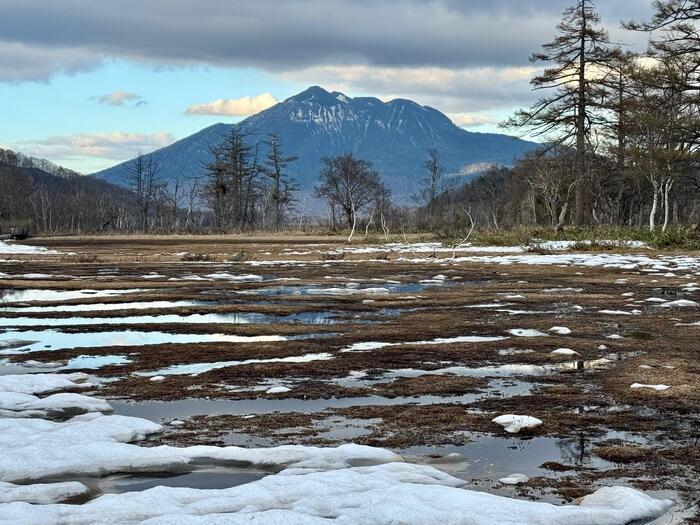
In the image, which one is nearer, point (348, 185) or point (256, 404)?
point (256, 404)

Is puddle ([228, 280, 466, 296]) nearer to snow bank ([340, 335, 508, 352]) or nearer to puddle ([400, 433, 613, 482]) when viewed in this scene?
snow bank ([340, 335, 508, 352])

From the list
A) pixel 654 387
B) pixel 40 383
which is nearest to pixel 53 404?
pixel 40 383

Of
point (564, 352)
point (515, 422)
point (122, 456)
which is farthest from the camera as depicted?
point (564, 352)

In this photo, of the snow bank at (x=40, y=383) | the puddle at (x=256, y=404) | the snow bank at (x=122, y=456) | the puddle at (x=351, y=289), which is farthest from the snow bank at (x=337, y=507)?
the puddle at (x=351, y=289)

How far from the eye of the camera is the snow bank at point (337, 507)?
15.8ft

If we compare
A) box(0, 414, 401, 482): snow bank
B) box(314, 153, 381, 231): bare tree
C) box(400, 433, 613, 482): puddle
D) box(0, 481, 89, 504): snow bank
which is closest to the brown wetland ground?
box(400, 433, 613, 482): puddle

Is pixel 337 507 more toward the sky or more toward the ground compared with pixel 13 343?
more toward the sky

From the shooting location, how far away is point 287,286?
76.0ft

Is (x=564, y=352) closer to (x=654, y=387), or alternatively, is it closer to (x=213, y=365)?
(x=654, y=387)

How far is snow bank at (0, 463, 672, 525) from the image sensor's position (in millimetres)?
4828

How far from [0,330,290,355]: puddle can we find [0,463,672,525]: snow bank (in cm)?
743

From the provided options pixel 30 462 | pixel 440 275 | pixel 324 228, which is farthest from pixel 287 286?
pixel 324 228

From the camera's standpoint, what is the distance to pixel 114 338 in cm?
1320

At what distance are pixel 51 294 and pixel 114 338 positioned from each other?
842 centimetres
